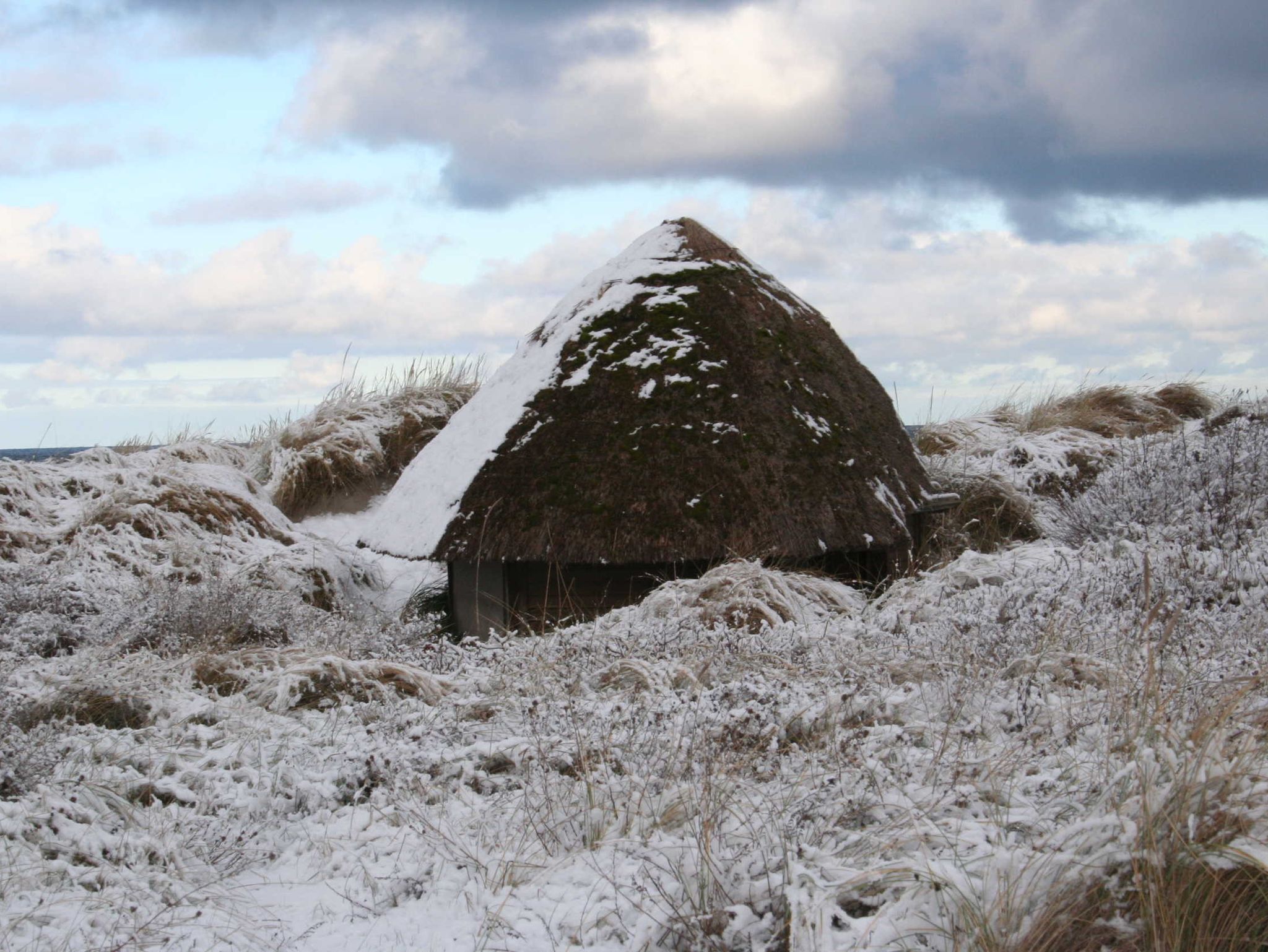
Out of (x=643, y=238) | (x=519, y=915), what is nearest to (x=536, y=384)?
(x=643, y=238)

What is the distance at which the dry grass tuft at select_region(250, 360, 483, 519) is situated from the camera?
1069cm

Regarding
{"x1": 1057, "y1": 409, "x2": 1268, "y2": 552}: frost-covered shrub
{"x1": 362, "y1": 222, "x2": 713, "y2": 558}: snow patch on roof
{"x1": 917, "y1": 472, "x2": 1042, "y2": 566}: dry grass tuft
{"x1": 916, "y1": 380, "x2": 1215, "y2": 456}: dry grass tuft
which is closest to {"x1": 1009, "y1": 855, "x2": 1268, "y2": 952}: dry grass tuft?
{"x1": 1057, "y1": 409, "x2": 1268, "y2": 552}: frost-covered shrub

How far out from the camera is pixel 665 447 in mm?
6324

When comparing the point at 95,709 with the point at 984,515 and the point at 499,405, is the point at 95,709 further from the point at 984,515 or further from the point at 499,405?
the point at 984,515

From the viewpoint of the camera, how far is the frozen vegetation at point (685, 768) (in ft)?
7.22

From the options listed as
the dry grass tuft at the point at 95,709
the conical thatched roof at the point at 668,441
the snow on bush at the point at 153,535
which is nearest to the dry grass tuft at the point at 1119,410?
the conical thatched roof at the point at 668,441

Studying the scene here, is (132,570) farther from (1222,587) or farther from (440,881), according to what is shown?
(1222,587)

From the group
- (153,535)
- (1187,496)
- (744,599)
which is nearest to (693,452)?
(744,599)

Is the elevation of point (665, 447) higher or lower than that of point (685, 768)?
higher

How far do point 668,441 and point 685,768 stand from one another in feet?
11.5

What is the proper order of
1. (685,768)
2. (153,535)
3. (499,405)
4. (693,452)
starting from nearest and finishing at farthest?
(685,768) → (693,452) → (499,405) → (153,535)

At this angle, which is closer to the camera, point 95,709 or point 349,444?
point 95,709

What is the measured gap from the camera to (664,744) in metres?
3.19

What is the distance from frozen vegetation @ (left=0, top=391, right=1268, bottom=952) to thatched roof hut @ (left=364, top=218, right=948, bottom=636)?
2.09 feet
